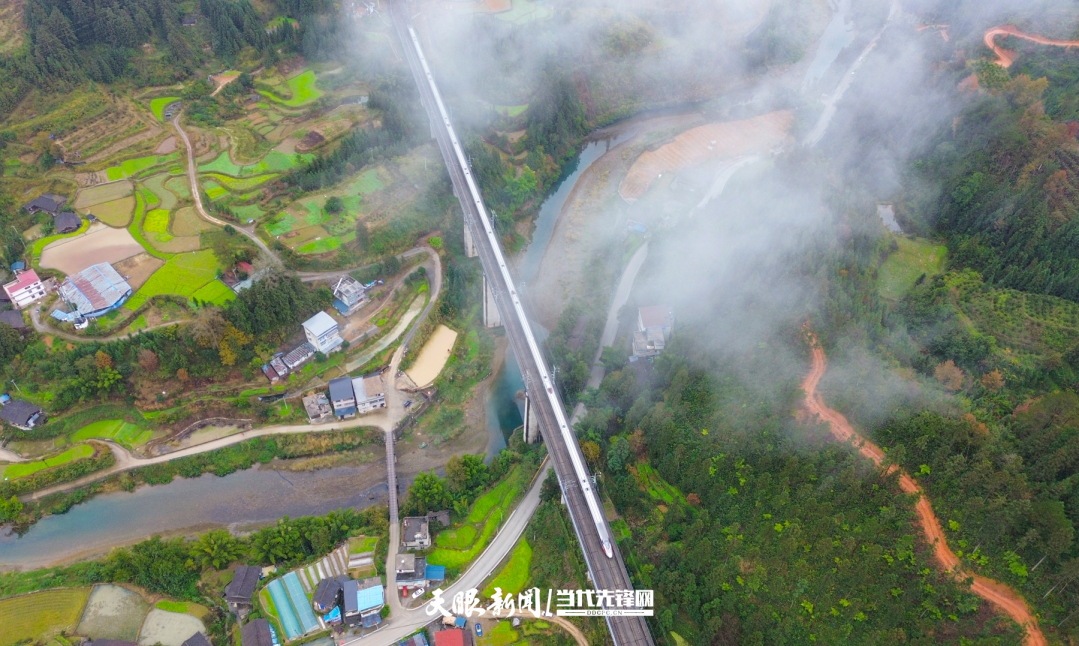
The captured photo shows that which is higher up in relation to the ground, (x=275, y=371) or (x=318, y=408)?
(x=275, y=371)

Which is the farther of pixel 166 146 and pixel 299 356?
pixel 166 146

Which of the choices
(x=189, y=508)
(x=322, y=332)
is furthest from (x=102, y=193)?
(x=189, y=508)

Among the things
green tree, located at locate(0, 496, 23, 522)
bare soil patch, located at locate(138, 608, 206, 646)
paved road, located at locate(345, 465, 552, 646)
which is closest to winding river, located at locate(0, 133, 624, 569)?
green tree, located at locate(0, 496, 23, 522)

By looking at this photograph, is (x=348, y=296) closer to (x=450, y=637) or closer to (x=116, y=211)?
(x=116, y=211)

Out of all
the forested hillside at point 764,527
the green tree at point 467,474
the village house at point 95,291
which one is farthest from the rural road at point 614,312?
the village house at point 95,291

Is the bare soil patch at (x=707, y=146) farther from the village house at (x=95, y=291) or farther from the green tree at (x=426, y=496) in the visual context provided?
the village house at (x=95, y=291)

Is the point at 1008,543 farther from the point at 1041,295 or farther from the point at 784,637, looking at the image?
the point at 1041,295

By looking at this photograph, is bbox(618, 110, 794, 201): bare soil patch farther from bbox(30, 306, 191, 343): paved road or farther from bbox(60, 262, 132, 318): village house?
bbox(60, 262, 132, 318): village house
